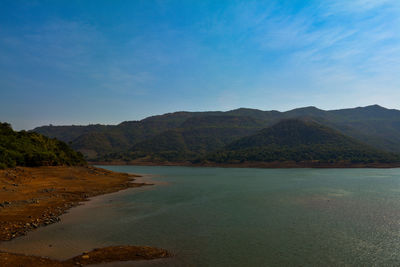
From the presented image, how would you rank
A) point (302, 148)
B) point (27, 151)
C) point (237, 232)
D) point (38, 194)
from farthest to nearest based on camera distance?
1. point (302, 148)
2. point (27, 151)
3. point (38, 194)
4. point (237, 232)

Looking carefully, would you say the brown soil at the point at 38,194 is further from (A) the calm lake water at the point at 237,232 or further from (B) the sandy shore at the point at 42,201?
(A) the calm lake water at the point at 237,232

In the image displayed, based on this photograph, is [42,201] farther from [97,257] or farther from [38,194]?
[97,257]

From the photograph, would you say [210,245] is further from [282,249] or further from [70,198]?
[70,198]

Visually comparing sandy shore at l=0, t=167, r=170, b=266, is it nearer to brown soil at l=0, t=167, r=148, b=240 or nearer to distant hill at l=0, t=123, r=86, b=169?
brown soil at l=0, t=167, r=148, b=240

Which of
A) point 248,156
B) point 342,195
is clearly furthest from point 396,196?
point 248,156

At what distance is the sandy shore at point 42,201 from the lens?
15587mm

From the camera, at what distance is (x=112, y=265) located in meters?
14.6

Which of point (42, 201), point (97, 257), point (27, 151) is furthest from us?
point (27, 151)

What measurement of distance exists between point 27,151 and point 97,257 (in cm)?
4597

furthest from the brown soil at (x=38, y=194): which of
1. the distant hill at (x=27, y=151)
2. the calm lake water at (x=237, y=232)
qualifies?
the distant hill at (x=27, y=151)

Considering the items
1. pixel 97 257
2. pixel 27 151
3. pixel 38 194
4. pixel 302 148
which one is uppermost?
pixel 302 148

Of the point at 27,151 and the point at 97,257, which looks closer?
the point at 97,257

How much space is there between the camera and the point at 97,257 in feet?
51.1

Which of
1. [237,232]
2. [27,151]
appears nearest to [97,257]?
[237,232]
